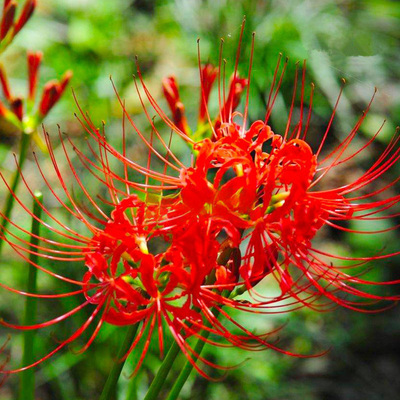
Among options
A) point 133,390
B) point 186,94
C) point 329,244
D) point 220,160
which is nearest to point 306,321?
point 329,244

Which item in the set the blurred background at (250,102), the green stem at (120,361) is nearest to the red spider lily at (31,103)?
the blurred background at (250,102)

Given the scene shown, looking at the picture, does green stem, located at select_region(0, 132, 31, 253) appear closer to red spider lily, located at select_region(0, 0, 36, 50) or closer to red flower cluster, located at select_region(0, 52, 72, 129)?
red flower cluster, located at select_region(0, 52, 72, 129)

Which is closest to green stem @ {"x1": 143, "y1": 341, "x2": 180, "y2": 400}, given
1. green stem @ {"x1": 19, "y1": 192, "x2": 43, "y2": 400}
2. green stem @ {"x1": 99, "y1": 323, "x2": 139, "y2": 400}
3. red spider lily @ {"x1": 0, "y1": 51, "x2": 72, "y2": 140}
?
green stem @ {"x1": 99, "y1": 323, "x2": 139, "y2": 400}

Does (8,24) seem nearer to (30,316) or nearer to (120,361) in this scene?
(30,316)

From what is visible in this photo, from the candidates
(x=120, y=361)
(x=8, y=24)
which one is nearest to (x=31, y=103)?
(x=8, y=24)

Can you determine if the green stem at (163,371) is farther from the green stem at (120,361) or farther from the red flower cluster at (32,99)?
the red flower cluster at (32,99)

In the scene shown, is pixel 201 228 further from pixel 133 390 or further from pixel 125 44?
pixel 125 44

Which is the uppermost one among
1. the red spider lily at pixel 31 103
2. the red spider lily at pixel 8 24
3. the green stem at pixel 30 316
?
the red spider lily at pixel 8 24
